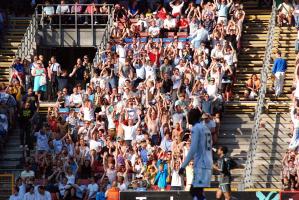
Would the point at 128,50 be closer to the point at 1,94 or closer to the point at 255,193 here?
the point at 1,94

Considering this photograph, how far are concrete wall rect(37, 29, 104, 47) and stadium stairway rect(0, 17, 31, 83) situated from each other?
1.06 meters

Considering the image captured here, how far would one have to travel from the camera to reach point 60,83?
4222cm

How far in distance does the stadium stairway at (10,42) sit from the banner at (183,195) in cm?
1266

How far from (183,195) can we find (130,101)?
7.32 metres

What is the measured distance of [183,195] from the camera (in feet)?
103

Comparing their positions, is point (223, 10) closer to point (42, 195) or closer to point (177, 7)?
point (177, 7)

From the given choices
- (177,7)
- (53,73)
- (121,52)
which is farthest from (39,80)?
(177,7)

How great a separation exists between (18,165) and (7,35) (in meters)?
8.74

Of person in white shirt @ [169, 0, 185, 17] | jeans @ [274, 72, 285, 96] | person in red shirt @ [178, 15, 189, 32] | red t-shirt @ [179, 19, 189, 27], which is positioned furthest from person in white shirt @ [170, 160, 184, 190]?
person in white shirt @ [169, 0, 185, 17]

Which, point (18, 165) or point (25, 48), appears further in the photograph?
point (25, 48)

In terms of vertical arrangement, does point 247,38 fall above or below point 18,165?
above

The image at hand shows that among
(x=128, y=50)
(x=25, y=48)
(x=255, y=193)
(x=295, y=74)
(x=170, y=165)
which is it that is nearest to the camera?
(x=255, y=193)

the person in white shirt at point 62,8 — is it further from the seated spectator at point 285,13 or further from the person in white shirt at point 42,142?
the person in white shirt at point 42,142

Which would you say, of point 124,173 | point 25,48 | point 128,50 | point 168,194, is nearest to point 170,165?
point 124,173
